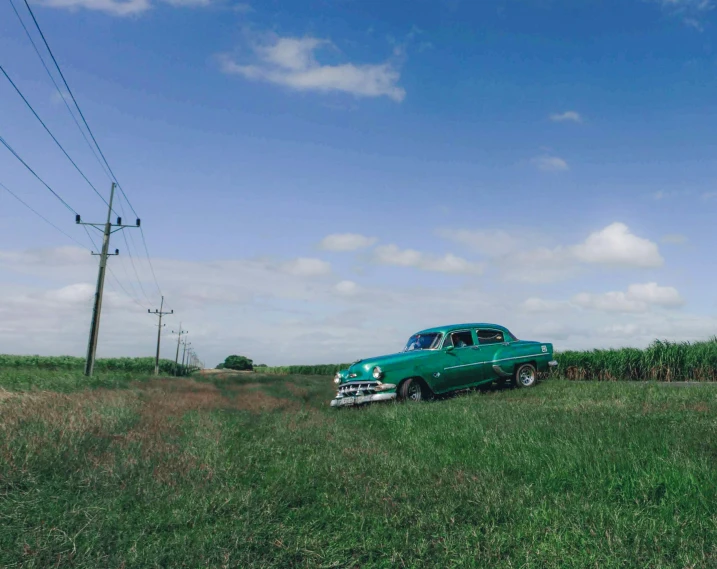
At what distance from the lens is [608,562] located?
13.7 ft

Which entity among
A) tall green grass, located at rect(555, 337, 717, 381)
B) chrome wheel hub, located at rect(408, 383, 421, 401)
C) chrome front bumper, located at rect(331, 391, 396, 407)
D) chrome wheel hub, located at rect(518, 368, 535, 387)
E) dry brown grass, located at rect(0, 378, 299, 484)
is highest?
tall green grass, located at rect(555, 337, 717, 381)

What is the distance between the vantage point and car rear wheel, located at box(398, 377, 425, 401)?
15.7 meters

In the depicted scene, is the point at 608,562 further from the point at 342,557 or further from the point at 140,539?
the point at 140,539

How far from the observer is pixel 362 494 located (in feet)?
19.7

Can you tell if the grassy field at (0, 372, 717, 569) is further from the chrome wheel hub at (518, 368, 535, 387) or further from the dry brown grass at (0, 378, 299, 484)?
the chrome wheel hub at (518, 368, 535, 387)

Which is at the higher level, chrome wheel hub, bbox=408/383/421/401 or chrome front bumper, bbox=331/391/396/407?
chrome wheel hub, bbox=408/383/421/401

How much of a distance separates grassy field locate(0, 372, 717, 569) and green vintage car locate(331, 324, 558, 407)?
18.3 feet

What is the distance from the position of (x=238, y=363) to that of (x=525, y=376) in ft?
423

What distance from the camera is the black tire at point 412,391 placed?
51.6 ft

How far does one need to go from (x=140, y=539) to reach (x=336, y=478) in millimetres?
2605

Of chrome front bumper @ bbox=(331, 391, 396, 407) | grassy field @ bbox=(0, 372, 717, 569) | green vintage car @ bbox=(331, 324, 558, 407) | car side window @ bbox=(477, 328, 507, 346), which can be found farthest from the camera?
car side window @ bbox=(477, 328, 507, 346)

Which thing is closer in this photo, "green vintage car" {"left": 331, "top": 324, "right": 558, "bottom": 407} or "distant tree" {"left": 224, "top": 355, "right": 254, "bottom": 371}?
"green vintage car" {"left": 331, "top": 324, "right": 558, "bottom": 407}

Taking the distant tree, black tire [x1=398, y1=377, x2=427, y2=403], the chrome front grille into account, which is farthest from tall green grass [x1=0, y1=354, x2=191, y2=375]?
the distant tree

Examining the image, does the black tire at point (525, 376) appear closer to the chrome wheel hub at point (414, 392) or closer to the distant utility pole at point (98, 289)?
the chrome wheel hub at point (414, 392)
